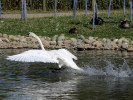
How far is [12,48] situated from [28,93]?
1323 cm

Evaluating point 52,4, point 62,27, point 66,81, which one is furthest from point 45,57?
point 52,4

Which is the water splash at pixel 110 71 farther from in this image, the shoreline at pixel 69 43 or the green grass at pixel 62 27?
the green grass at pixel 62 27

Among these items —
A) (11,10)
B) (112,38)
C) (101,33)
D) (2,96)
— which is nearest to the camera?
(2,96)

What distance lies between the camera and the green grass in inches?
1102

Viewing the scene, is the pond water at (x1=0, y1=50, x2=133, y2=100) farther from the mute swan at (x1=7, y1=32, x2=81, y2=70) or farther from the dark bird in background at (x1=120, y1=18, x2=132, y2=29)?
the dark bird in background at (x1=120, y1=18, x2=132, y2=29)

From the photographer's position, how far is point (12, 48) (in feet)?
79.4

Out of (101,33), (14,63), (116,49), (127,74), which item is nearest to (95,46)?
(116,49)

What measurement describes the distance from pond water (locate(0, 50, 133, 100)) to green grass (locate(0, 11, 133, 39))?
1031 cm

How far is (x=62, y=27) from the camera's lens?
30.0m

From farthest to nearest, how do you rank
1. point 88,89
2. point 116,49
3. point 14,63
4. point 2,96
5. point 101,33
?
point 101,33 < point 116,49 < point 14,63 < point 88,89 < point 2,96

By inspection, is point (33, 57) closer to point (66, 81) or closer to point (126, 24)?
point (66, 81)

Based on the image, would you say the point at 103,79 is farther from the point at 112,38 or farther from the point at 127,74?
the point at 112,38

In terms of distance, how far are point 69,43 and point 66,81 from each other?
12043 mm

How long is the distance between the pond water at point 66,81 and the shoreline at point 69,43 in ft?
20.8
